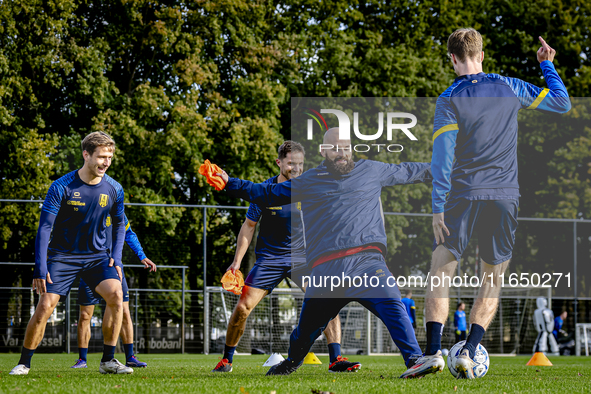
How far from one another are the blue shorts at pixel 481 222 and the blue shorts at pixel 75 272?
3521mm

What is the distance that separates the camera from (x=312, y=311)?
6.46m

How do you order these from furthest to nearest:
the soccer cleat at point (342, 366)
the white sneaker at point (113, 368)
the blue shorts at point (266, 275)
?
the blue shorts at point (266, 275) < the soccer cleat at point (342, 366) < the white sneaker at point (113, 368)

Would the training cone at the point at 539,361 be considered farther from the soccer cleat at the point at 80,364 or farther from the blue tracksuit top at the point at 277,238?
→ the soccer cleat at the point at 80,364

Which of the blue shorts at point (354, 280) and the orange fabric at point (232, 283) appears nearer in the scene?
the blue shorts at point (354, 280)

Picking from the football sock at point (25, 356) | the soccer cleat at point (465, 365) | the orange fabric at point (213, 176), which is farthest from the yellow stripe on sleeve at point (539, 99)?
the football sock at point (25, 356)

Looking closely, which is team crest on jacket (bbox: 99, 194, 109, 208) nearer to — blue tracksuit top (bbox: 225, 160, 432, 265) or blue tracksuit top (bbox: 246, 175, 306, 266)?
blue tracksuit top (bbox: 246, 175, 306, 266)

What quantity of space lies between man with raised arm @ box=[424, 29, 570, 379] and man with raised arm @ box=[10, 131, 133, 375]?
3332 millimetres

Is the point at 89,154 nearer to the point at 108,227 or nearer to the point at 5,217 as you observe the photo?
the point at 108,227

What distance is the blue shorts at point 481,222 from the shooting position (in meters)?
6.45

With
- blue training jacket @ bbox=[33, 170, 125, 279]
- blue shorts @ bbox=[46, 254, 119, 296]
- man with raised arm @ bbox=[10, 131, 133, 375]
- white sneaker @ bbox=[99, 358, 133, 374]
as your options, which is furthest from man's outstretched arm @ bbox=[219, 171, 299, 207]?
white sneaker @ bbox=[99, 358, 133, 374]

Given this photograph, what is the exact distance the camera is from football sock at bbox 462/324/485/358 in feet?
20.7

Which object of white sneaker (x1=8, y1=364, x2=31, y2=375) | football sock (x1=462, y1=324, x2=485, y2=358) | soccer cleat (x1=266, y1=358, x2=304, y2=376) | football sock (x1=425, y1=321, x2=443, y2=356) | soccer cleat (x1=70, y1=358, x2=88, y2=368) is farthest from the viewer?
soccer cleat (x1=70, y1=358, x2=88, y2=368)

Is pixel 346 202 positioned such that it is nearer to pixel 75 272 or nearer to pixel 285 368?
pixel 285 368

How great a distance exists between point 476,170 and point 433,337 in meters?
1.50
